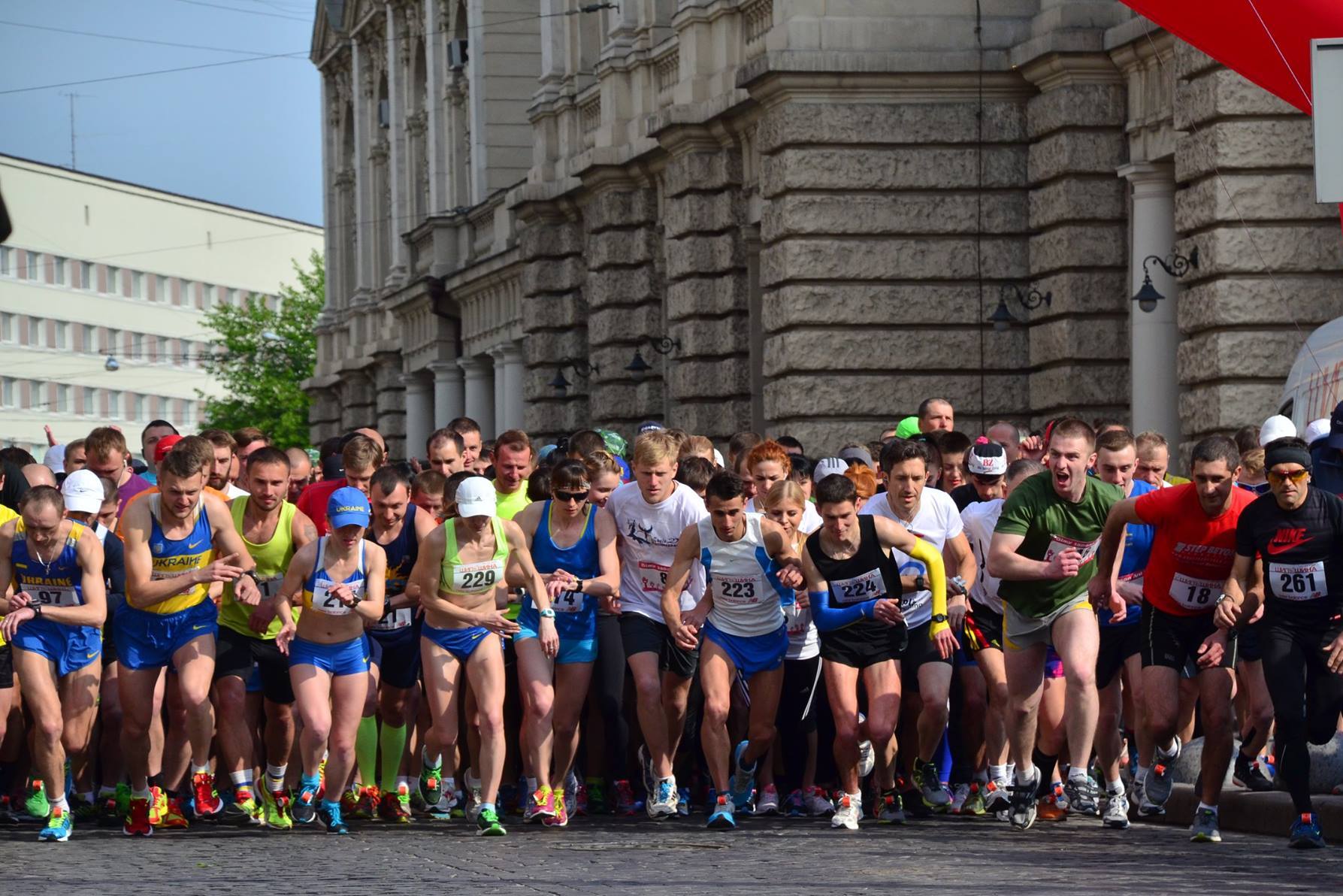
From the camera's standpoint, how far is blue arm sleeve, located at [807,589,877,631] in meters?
12.4

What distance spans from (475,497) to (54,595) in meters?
2.00

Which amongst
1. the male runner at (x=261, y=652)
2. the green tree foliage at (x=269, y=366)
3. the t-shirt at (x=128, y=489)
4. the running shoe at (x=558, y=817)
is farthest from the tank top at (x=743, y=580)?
the green tree foliage at (x=269, y=366)

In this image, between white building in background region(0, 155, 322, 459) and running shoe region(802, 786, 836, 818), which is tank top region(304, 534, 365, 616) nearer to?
running shoe region(802, 786, 836, 818)

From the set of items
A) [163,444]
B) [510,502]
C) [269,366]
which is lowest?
[510,502]

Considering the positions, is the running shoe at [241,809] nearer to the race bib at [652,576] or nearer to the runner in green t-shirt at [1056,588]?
the race bib at [652,576]

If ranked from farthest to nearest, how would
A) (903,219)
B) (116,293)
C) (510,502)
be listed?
(116,293) < (903,219) < (510,502)

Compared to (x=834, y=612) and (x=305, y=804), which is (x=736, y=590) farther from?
(x=305, y=804)

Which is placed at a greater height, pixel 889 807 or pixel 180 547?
pixel 180 547

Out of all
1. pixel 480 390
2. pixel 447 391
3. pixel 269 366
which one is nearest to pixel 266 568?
pixel 480 390

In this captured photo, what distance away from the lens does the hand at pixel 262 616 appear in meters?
12.6

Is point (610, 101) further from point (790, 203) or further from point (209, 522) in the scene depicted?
point (209, 522)

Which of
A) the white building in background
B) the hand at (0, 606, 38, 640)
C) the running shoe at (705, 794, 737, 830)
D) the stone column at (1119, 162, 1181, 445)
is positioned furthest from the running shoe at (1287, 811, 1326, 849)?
the white building in background

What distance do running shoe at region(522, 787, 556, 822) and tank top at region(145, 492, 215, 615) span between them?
1.92 meters

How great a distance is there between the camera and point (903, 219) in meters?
25.0
